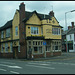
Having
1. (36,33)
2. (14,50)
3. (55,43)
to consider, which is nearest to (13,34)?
(14,50)

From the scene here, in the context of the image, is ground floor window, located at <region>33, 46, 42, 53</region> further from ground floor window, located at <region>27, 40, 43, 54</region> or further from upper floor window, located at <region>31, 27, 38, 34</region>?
upper floor window, located at <region>31, 27, 38, 34</region>

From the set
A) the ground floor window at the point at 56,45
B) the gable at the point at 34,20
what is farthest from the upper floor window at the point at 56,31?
the gable at the point at 34,20

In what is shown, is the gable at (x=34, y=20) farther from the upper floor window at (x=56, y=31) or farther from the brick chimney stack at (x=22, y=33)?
the upper floor window at (x=56, y=31)

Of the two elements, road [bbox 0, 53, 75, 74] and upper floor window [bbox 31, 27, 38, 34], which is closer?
road [bbox 0, 53, 75, 74]

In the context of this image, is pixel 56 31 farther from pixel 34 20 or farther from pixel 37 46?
pixel 37 46

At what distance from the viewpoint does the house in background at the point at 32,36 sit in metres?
32.5

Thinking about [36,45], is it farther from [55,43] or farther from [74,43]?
[74,43]

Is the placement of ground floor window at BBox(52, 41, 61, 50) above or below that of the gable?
below

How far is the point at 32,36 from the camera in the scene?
106ft

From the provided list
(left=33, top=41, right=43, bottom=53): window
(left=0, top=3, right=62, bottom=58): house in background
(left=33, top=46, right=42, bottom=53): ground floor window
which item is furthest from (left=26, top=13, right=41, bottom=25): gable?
(left=33, top=46, right=42, bottom=53): ground floor window

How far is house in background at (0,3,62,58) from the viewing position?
32.5 meters

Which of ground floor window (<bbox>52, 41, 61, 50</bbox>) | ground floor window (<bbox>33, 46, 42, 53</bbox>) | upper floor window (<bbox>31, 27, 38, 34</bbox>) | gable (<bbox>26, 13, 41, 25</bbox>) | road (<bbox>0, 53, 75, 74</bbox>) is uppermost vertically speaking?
gable (<bbox>26, 13, 41, 25</bbox>)

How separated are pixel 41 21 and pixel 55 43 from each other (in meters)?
5.99

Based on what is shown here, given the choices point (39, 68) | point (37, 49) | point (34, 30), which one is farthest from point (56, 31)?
point (39, 68)
